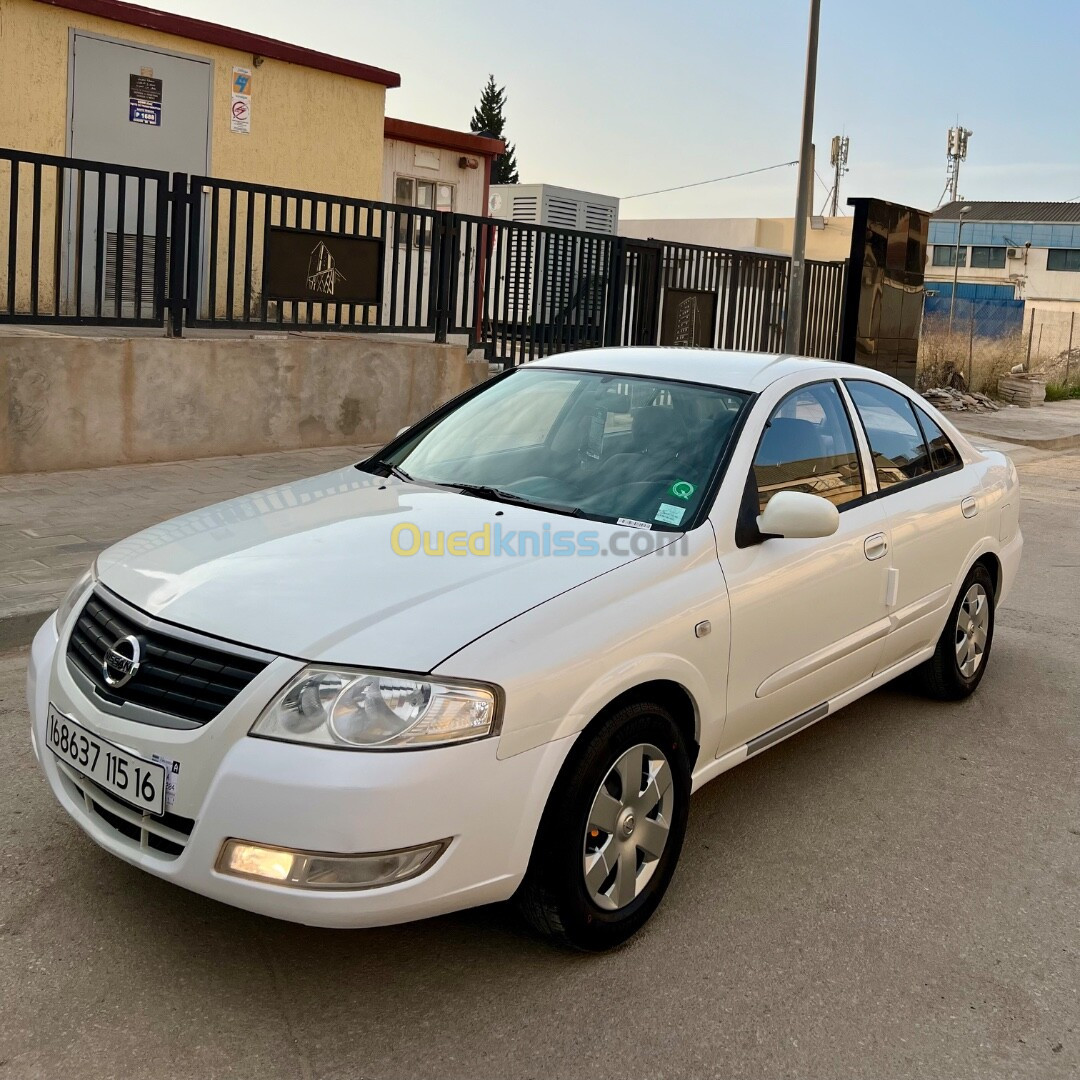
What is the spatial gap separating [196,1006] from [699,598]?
1.68m

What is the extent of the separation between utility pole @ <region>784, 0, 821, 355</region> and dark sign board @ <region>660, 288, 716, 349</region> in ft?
3.58

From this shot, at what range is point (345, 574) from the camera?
3307 millimetres

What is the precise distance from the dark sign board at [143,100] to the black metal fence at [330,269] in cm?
92

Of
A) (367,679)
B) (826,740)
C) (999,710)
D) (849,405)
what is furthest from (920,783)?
(367,679)

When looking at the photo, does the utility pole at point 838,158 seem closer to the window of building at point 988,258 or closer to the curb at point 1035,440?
the window of building at point 988,258

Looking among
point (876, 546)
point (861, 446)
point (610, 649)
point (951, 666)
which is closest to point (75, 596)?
point (610, 649)

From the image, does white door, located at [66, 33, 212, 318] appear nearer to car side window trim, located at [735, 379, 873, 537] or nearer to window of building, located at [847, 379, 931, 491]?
window of building, located at [847, 379, 931, 491]

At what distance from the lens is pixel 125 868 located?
3553 mm

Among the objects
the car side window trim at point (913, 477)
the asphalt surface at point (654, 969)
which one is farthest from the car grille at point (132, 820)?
the car side window trim at point (913, 477)

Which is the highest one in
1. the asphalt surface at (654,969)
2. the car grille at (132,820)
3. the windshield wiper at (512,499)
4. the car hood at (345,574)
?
the windshield wiper at (512,499)

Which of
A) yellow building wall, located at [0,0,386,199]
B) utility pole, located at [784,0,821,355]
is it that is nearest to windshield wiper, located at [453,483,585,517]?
yellow building wall, located at [0,0,386,199]

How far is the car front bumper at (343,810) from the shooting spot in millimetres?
2744

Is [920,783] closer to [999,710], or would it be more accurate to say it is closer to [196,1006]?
[999,710]

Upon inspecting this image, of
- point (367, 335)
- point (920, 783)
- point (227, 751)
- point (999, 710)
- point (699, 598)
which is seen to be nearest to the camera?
point (227, 751)
